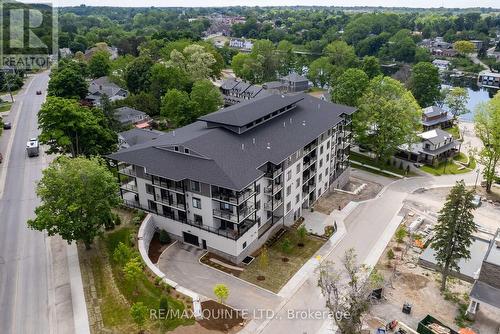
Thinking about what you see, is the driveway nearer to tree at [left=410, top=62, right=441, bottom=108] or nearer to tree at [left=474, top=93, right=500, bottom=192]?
tree at [left=474, top=93, right=500, bottom=192]

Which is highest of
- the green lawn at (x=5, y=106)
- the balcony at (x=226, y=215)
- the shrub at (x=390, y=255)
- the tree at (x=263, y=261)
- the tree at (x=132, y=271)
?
the balcony at (x=226, y=215)

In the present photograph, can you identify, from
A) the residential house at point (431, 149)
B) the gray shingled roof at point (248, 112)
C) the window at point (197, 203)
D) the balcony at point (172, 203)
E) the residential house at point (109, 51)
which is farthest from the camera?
the residential house at point (109, 51)

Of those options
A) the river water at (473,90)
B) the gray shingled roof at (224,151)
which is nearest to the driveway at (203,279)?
the gray shingled roof at (224,151)

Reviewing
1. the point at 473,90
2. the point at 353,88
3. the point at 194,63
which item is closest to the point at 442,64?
the point at 473,90

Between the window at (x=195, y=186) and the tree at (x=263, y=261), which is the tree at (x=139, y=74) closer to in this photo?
the window at (x=195, y=186)

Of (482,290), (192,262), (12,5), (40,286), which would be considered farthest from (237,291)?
(12,5)

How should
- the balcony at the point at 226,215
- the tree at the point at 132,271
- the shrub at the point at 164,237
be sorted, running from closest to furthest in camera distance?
the tree at the point at 132,271
the balcony at the point at 226,215
the shrub at the point at 164,237

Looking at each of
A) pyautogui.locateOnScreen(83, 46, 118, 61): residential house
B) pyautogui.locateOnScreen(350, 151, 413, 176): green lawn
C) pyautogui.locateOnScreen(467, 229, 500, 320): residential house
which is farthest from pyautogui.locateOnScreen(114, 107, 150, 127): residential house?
pyautogui.locateOnScreen(83, 46, 118, 61): residential house
